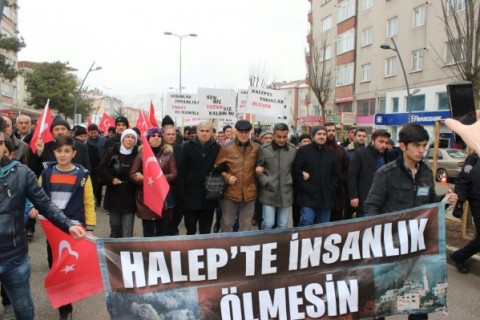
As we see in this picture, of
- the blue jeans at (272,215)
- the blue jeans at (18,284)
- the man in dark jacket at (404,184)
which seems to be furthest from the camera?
the blue jeans at (272,215)

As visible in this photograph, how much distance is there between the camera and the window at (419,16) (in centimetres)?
2906

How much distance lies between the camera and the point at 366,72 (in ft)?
118

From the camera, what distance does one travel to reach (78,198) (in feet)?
13.9

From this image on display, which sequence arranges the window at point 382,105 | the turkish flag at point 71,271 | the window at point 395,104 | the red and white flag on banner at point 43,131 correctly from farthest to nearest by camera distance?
the window at point 382,105 → the window at point 395,104 → the red and white flag on banner at point 43,131 → the turkish flag at point 71,271

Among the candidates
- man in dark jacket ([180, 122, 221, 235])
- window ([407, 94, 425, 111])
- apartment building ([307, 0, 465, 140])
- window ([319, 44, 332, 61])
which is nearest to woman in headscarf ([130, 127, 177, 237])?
man in dark jacket ([180, 122, 221, 235])

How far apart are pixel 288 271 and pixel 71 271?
169 cm

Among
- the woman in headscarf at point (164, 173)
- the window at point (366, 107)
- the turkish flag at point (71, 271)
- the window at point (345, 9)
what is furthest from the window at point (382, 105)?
the turkish flag at point (71, 271)

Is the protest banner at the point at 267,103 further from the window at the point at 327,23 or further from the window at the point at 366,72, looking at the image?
the window at the point at 327,23

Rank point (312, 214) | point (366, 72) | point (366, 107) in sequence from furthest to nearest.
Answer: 1. point (366, 107)
2. point (366, 72)
3. point (312, 214)

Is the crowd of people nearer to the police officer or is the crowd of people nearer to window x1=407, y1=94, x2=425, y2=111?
the police officer

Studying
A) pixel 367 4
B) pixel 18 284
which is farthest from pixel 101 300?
pixel 367 4

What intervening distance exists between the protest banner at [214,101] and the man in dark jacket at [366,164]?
562cm

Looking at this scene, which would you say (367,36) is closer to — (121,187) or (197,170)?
(197,170)

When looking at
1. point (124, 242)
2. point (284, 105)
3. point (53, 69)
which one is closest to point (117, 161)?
point (124, 242)
